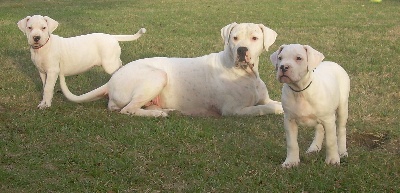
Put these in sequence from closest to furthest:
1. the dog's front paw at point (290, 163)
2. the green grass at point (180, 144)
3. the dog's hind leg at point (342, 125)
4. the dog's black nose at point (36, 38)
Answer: the green grass at point (180, 144)
the dog's front paw at point (290, 163)
the dog's hind leg at point (342, 125)
the dog's black nose at point (36, 38)

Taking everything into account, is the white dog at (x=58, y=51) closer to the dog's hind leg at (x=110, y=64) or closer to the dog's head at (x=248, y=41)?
the dog's hind leg at (x=110, y=64)

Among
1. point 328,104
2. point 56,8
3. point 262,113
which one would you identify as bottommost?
point 56,8

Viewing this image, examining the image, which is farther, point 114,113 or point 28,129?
point 114,113

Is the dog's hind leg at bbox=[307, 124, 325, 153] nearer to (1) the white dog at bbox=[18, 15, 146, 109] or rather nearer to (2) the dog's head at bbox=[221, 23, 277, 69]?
(2) the dog's head at bbox=[221, 23, 277, 69]

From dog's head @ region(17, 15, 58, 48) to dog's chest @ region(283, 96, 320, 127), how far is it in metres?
4.30

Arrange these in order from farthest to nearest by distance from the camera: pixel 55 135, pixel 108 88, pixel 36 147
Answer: pixel 108 88 → pixel 55 135 → pixel 36 147

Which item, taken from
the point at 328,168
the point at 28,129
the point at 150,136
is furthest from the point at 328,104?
the point at 28,129

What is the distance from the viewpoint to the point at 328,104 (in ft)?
18.8

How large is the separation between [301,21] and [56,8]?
10.6 meters

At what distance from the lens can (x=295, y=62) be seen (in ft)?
18.4

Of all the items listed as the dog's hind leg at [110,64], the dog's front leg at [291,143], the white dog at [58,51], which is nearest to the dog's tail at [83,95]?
the white dog at [58,51]

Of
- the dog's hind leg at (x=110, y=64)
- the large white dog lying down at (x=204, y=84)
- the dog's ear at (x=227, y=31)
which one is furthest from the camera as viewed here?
the dog's hind leg at (x=110, y=64)

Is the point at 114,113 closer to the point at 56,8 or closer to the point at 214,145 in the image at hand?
the point at 214,145

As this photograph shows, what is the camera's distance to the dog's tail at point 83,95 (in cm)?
850
